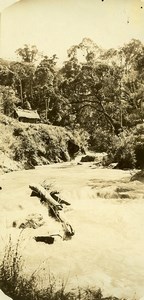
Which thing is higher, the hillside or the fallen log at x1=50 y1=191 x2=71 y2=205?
the hillside

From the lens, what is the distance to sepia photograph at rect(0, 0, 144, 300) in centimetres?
195

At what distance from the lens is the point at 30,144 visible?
84.8 inches

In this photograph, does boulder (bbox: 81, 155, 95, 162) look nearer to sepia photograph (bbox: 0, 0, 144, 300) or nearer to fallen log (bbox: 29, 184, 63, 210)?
sepia photograph (bbox: 0, 0, 144, 300)

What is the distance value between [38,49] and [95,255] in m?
0.90

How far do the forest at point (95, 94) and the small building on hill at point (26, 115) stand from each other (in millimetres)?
19

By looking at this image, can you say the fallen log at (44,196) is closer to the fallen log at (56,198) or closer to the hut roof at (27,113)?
the fallen log at (56,198)

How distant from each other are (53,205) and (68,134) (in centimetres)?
31

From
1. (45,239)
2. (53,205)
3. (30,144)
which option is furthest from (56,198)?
(30,144)

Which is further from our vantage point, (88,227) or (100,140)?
(100,140)

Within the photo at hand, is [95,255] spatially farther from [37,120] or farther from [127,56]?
[127,56]

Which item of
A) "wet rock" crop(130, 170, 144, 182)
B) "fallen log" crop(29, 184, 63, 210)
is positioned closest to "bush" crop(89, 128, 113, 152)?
"wet rock" crop(130, 170, 144, 182)

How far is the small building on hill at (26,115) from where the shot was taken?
6.95 feet

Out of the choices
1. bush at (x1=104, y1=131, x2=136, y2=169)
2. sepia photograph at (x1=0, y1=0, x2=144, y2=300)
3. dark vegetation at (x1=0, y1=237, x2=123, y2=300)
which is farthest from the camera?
bush at (x1=104, y1=131, x2=136, y2=169)

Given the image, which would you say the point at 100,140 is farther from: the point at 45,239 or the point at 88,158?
the point at 45,239
